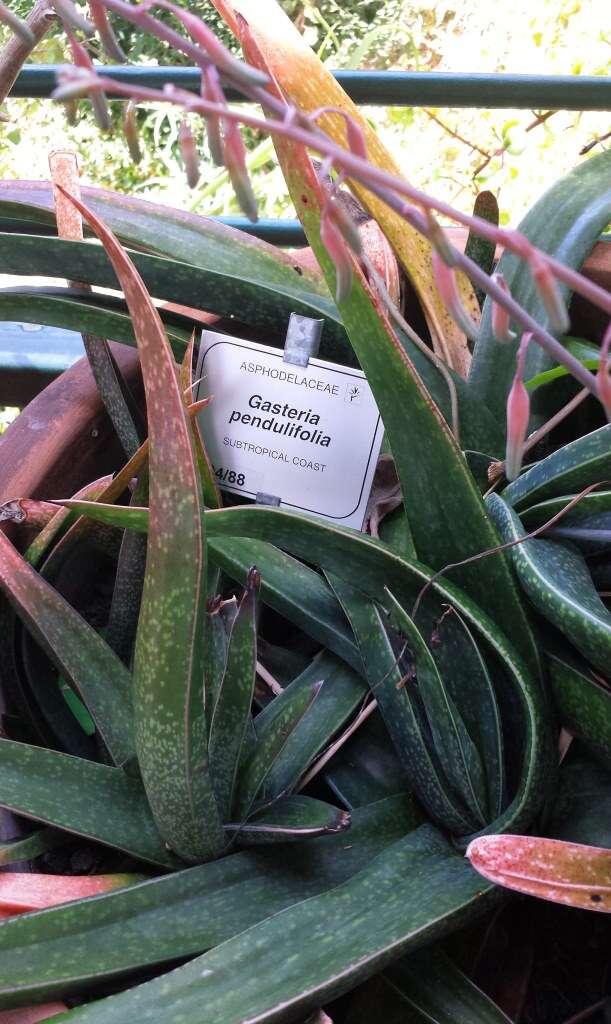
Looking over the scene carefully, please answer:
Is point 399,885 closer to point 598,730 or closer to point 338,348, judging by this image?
point 598,730

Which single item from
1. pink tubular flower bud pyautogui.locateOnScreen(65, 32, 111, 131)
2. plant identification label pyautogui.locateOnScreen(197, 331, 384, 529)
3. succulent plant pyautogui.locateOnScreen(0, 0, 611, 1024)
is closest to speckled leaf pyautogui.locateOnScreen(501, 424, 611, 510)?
succulent plant pyautogui.locateOnScreen(0, 0, 611, 1024)

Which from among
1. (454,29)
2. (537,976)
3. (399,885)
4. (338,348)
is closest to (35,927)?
(399,885)

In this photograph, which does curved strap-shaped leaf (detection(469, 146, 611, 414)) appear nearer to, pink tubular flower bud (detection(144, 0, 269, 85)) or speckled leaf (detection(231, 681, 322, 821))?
speckled leaf (detection(231, 681, 322, 821))

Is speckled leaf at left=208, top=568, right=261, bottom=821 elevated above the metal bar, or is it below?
below

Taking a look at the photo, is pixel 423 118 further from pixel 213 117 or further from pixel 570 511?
pixel 213 117

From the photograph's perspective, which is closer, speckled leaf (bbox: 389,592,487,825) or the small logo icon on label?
speckled leaf (bbox: 389,592,487,825)
